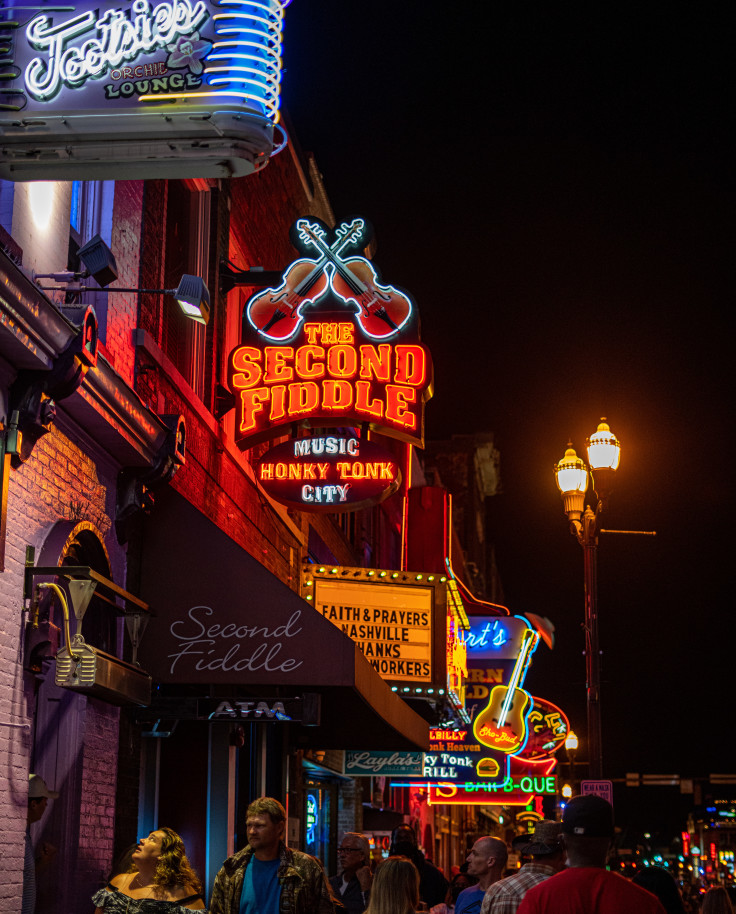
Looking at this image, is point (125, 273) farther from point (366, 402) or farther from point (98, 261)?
point (366, 402)

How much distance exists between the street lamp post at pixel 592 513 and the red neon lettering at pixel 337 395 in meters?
5.65

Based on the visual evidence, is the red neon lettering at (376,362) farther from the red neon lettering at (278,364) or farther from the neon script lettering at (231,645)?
the neon script lettering at (231,645)

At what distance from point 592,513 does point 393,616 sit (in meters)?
4.21

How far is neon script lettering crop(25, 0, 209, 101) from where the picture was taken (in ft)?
27.9

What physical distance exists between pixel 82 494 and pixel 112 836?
3.00 meters

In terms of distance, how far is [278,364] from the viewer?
15.2 meters

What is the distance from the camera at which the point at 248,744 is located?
16.0 m

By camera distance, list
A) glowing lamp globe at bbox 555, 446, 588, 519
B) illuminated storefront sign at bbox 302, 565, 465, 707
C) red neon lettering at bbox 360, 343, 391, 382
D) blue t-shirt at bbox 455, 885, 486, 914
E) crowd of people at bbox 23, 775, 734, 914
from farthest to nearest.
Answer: glowing lamp globe at bbox 555, 446, 588, 519 → illuminated storefront sign at bbox 302, 565, 465, 707 → red neon lettering at bbox 360, 343, 391, 382 → blue t-shirt at bbox 455, 885, 486, 914 → crowd of people at bbox 23, 775, 734, 914

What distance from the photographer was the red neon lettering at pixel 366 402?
14961mm

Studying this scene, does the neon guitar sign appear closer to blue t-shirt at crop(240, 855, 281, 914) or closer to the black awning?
the black awning

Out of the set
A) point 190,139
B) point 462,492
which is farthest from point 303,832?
point 462,492

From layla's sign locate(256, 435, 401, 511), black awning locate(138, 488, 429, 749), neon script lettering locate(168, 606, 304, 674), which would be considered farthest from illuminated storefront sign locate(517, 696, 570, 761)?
neon script lettering locate(168, 606, 304, 674)

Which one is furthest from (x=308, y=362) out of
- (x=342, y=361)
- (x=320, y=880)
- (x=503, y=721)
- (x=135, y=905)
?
(x=503, y=721)

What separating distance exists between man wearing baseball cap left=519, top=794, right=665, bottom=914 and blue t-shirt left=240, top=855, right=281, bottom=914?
234 centimetres
